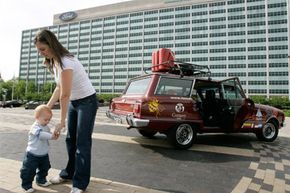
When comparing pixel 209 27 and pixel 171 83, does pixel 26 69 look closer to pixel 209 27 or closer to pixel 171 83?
pixel 209 27

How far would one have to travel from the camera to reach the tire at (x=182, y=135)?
5406 millimetres

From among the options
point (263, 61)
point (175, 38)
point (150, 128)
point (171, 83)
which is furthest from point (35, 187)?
point (175, 38)

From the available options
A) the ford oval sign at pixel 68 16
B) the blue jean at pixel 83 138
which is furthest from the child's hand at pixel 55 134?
the ford oval sign at pixel 68 16

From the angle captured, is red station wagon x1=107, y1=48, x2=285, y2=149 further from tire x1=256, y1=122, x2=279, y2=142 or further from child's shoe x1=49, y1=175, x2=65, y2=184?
child's shoe x1=49, y1=175, x2=65, y2=184

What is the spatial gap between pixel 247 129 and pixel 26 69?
136663mm

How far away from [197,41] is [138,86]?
→ 89.6 metres

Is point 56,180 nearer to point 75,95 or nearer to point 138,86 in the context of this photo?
point 75,95

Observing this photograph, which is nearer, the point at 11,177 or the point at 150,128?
the point at 11,177

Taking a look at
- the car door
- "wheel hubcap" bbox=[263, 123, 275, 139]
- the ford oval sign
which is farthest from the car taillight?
the ford oval sign

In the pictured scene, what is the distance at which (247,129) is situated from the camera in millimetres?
6543

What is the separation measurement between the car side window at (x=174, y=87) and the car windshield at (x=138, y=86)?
1.20 feet

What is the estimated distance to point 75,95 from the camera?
112 inches

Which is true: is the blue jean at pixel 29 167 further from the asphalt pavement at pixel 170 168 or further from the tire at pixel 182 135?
the tire at pixel 182 135

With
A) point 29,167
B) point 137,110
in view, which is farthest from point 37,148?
point 137,110
